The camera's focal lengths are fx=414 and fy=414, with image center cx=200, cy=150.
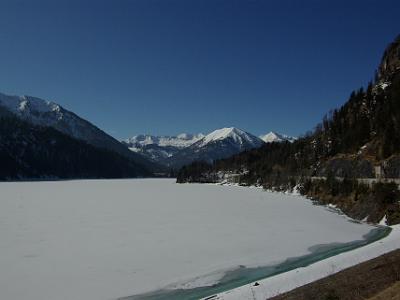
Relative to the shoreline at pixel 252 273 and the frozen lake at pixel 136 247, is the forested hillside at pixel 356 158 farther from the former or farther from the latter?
the shoreline at pixel 252 273

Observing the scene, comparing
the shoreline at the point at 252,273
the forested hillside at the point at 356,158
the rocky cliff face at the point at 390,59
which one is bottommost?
the shoreline at the point at 252,273

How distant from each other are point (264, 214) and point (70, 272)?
3808 cm

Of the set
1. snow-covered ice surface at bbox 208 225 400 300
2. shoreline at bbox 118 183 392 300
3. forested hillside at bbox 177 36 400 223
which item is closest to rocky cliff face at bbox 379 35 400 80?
forested hillside at bbox 177 36 400 223

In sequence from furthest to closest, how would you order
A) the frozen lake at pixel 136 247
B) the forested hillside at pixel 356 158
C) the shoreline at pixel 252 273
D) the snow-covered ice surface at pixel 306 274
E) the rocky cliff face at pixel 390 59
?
the rocky cliff face at pixel 390 59 → the forested hillside at pixel 356 158 → the frozen lake at pixel 136 247 → the shoreline at pixel 252 273 → the snow-covered ice surface at pixel 306 274

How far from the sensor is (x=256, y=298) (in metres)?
21.1

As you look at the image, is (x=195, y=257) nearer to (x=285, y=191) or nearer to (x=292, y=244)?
(x=292, y=244)

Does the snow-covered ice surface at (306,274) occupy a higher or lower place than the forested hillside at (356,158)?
lower

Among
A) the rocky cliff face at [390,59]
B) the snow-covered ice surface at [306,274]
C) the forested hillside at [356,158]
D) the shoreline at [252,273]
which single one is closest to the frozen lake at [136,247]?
the shoreline at [252,273]

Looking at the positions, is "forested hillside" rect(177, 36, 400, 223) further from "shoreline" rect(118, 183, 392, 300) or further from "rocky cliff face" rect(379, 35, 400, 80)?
"shoreline" rect(118, 183, 392, 300)

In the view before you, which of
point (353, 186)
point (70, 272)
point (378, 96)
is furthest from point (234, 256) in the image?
point (378, 96)

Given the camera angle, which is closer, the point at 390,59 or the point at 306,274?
the point at 306,274

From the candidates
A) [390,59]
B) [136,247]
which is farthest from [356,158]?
[390,59]

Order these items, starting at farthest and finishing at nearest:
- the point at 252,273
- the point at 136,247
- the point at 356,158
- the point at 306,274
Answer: the point at 356,158 → the point at 136,247 → the point at 252,273 → the point at 306,274

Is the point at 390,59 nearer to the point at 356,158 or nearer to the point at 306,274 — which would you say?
the point at 356,158
